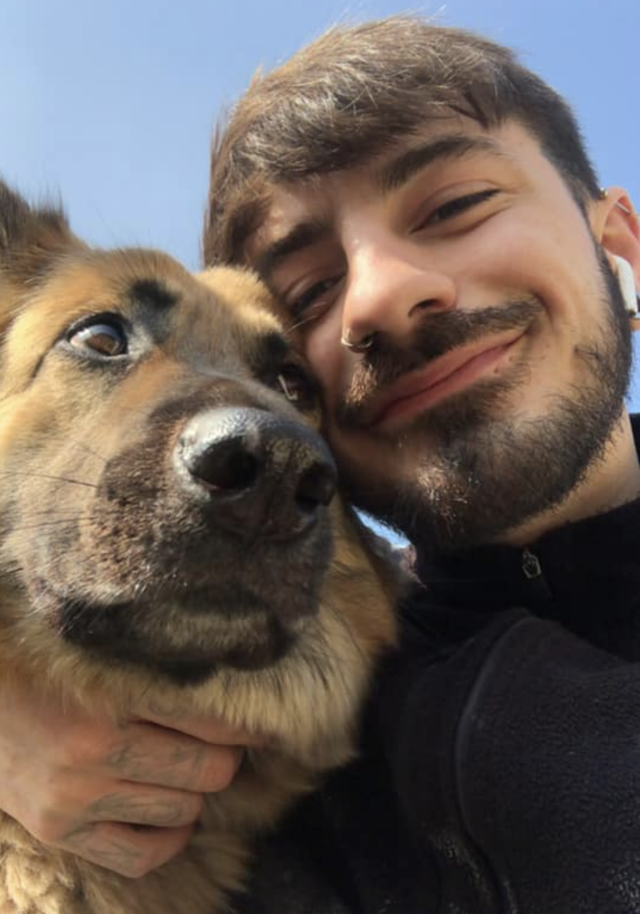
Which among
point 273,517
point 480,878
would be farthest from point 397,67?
point 480,878

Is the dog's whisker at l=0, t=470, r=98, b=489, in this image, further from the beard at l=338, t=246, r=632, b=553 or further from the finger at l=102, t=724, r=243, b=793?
the beard at l=338, t=246, r=632, b=553

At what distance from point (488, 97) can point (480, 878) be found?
2.06 m

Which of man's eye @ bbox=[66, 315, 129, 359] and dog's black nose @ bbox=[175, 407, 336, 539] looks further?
man's eye @ bbox=[66, 315, 129, 359]

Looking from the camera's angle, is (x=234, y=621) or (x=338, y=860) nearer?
(x=234, y=621)

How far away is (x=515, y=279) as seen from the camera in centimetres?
226

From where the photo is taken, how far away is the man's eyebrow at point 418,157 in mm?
2348

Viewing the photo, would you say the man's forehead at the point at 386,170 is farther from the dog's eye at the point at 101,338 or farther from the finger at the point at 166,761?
the finger at the point at 166,761

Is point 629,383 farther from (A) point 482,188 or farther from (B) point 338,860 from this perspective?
(B) point 338,860

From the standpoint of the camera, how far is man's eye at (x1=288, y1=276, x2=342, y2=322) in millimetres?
2609

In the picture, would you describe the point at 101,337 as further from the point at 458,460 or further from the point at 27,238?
the point at 458,460

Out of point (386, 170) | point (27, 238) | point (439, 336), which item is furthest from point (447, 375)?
point (27, 238)

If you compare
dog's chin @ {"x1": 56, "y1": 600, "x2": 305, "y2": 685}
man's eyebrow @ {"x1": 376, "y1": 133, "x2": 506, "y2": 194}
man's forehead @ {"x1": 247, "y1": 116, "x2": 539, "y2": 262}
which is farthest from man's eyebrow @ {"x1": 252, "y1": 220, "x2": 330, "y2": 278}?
dog's chin @ {"x1": 56, "y1": 600, "x2": 305, "y2": 685}

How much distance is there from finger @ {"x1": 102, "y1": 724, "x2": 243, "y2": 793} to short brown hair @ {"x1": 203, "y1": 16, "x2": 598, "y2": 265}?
1.59 metres

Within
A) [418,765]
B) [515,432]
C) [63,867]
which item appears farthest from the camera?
[515,432]
